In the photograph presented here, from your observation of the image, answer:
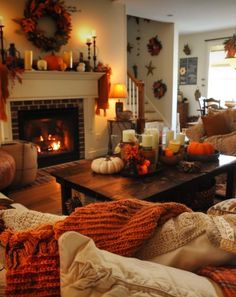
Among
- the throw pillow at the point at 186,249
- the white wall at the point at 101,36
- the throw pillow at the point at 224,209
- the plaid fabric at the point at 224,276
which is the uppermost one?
the white wall at the point at 101,36

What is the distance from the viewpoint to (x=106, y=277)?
560 mm

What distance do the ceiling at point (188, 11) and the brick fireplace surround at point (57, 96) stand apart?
5.51 ft

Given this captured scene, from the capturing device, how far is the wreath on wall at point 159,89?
7.15m

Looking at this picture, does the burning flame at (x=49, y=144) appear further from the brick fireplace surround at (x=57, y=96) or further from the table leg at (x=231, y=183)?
the table leg at (x=231, y=183)

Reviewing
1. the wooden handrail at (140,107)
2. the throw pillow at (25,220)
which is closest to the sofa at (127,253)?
the throw pillow at (25,220)

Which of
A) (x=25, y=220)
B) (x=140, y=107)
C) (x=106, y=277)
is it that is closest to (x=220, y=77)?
(x=140, y=107)

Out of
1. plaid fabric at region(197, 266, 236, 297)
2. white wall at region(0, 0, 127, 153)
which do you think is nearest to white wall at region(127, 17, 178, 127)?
white wall at region(0, 0, 127, 153)

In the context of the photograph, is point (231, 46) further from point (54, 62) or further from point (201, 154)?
point (201, 154)

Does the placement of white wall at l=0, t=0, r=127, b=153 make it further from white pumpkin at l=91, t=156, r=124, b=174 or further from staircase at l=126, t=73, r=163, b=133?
white pumpkin at l=91, t=156, r=124, b=174

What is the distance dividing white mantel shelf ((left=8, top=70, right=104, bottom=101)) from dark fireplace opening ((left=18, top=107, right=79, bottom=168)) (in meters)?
0.25

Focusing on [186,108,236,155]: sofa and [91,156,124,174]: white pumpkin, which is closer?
[91,156,124,174]: white pumpkin

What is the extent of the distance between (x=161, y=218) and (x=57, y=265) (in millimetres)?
284

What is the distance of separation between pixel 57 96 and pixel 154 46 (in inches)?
135

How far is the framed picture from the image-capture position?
341 inches
